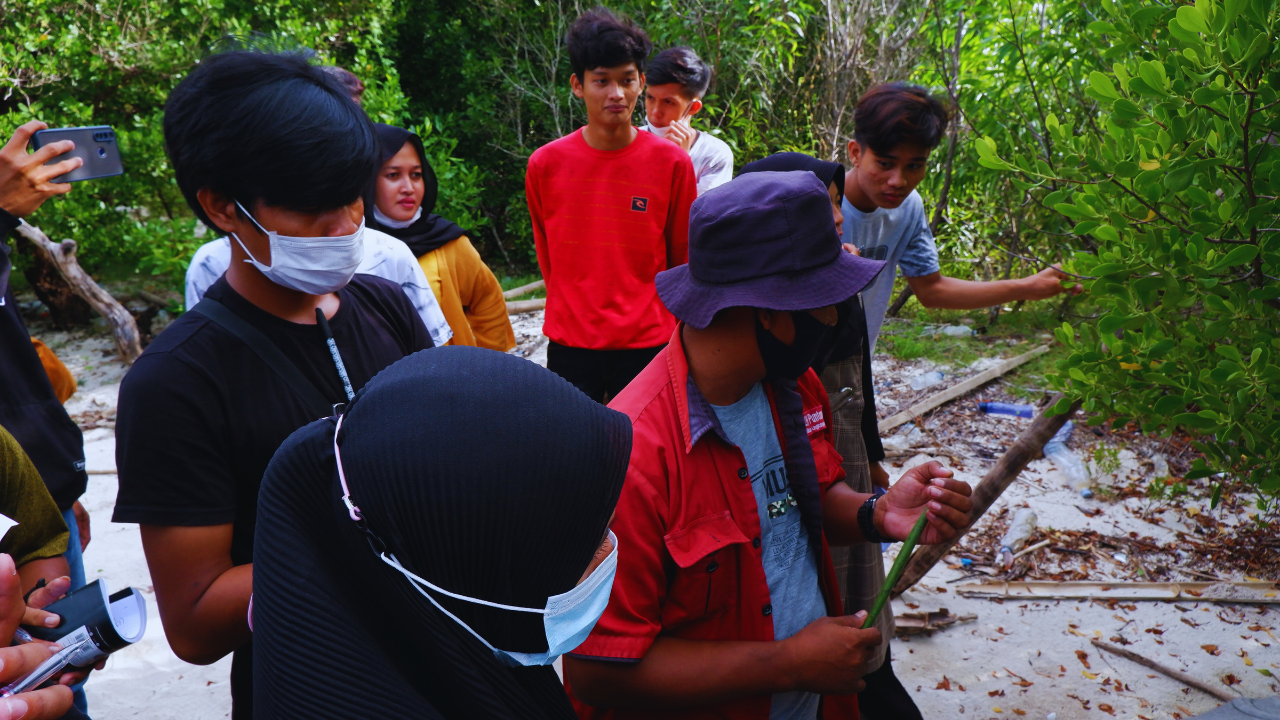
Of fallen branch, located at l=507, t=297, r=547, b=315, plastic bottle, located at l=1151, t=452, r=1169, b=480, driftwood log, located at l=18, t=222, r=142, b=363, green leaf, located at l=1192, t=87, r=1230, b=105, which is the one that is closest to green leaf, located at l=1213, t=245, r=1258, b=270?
green leaf, located at l=1192, t=87, r=1230, b=105

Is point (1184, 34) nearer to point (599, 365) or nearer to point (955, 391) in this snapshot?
point (599, 365)

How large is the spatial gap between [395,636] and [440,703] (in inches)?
4.3

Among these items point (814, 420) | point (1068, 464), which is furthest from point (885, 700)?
point (1068, 464)

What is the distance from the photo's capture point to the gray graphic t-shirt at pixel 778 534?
1.88m

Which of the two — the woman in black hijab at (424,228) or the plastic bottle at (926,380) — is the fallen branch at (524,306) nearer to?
the plastic bottle at (926,380)

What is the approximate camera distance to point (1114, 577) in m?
4.23

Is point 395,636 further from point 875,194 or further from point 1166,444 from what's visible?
point 1166,444

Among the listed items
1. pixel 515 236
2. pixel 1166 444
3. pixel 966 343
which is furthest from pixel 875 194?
pixel 515 236

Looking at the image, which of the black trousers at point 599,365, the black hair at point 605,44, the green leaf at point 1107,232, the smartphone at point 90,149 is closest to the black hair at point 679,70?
the black hair at point 605,44

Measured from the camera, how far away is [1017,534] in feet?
15.0

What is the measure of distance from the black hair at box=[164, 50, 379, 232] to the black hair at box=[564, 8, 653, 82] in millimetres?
2447

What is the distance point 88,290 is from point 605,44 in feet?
20.0

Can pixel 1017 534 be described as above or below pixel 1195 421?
below

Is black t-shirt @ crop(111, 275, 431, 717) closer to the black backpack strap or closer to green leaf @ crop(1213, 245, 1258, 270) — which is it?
the black backpack strap
